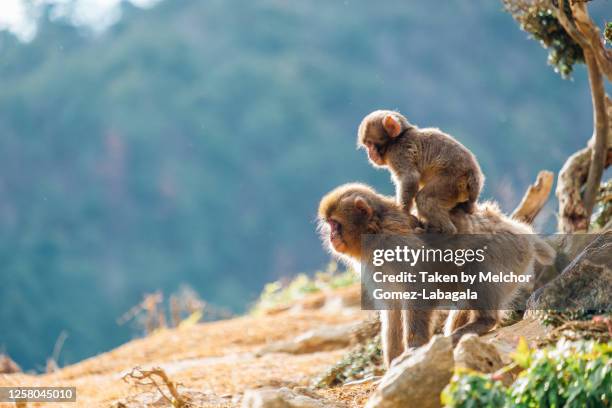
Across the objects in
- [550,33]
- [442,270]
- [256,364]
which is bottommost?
[256,364]

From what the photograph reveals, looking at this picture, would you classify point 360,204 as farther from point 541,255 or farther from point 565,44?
point 565,44

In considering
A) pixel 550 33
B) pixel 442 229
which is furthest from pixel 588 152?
pixel 442 229

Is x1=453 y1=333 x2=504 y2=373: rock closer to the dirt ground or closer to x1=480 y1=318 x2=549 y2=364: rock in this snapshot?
x1=480 y1=318 x2=549 y2=364: rock

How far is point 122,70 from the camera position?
102 ft

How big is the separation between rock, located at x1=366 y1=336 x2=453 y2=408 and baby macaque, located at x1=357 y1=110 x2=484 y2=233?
163 centimetres

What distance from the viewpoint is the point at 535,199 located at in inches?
307

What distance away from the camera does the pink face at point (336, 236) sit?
5359mm

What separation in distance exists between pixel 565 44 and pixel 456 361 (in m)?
4.48

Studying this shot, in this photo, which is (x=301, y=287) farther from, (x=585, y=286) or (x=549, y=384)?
(x=549, y=384)

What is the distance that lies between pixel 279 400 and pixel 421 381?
0.76 m

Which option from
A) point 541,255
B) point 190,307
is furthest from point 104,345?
point 541,255

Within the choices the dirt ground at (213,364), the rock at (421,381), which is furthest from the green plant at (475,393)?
the dirt ground at (213,364)

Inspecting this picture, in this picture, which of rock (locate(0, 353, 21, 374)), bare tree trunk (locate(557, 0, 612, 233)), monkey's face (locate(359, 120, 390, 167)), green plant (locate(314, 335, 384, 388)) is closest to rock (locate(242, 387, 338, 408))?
monkey's face (locate(359, 120, 390, 167))

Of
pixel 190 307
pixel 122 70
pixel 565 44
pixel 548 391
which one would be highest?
pixel 122 70
